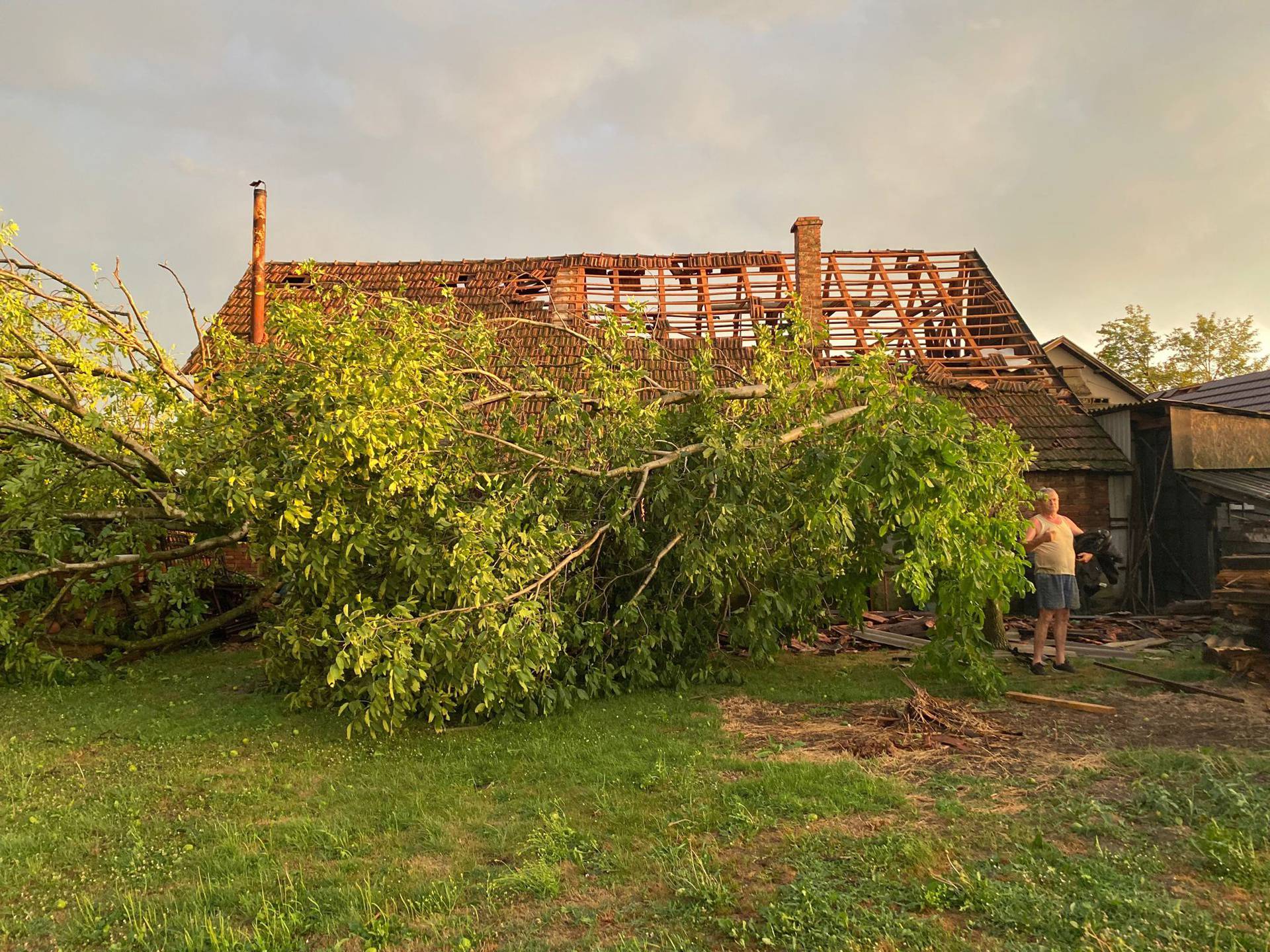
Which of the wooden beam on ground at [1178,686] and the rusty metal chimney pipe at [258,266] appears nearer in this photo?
the wooden beam on ground at [1178,686]

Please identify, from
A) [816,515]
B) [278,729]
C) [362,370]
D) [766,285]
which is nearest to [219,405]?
[362,370]

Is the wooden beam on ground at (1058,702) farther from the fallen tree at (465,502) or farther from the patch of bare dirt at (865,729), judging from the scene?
the patch of bare dirt at (865,729)

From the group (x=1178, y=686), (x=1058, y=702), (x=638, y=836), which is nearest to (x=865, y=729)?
(x=1058, y=702)

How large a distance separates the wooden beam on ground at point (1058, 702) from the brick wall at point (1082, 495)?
7061mm

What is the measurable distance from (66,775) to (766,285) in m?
13.8

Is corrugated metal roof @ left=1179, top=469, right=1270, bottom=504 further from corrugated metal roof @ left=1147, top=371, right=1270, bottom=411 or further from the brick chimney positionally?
the brick chimney

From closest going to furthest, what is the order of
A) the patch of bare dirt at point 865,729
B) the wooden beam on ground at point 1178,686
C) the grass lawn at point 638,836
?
the grass lawn at point 638,836, the patch of bare dirt at point 865,729, the wooden beam on ground at point 1178,686

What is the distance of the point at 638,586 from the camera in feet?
25.6

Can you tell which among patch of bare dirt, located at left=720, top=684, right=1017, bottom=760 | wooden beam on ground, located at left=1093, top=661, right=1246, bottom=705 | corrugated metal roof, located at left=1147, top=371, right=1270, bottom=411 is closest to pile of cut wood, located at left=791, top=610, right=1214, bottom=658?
wooden beam on ground, located at left=1093, top=661, right=1246, bottom=705

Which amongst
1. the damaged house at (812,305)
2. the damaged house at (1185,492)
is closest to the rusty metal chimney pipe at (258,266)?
the damaged house at (812,305)

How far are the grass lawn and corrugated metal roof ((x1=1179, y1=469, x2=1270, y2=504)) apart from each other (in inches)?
215

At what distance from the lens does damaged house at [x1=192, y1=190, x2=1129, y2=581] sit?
1420cm

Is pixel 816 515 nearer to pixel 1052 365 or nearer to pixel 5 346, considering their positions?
pixel 5 346

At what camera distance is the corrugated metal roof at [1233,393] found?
1548 centimetres
